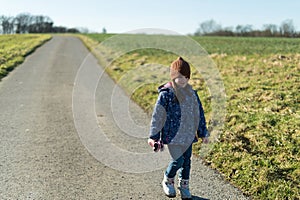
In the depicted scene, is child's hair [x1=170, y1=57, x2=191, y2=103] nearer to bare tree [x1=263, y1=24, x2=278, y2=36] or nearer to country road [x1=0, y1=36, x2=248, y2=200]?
country road [x1=0, y1=36, x2=248, y2=200]

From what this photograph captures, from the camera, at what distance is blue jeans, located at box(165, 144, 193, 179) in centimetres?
394

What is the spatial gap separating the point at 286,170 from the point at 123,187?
1.96 meters

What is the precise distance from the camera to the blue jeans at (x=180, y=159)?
155 inches

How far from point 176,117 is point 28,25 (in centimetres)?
12183

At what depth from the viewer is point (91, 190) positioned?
4098 mm

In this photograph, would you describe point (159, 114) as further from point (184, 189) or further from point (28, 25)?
point (28, 25)

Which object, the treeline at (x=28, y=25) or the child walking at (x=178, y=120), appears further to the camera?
the treeline at (x=28, y=25)

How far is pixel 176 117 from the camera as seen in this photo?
387cm

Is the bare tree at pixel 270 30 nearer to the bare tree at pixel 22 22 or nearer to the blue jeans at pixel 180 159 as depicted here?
the blue jeans at pixel 180 159

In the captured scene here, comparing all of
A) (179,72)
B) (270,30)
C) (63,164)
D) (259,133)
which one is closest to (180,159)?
(179,72)

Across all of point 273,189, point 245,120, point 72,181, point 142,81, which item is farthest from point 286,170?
point 142,81

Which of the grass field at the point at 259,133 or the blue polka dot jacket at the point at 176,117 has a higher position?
the blue polka dot jacket at the point at 176,117

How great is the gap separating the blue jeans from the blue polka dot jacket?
3.1 inches

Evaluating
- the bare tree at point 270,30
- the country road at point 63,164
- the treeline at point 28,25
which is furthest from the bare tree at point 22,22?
the country road at point 63,164
